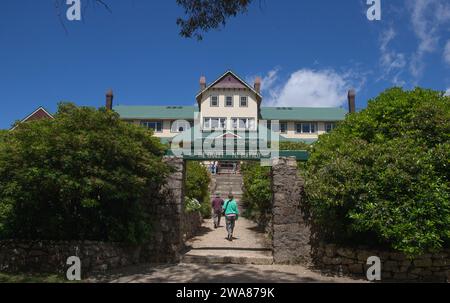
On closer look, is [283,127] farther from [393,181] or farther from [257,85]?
[393,181]

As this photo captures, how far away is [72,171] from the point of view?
297 inches

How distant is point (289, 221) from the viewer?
948 cm

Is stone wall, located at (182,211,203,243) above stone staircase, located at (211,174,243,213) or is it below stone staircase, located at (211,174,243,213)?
below

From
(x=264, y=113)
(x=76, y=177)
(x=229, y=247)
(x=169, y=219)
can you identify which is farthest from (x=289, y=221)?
(x=264, y=113)

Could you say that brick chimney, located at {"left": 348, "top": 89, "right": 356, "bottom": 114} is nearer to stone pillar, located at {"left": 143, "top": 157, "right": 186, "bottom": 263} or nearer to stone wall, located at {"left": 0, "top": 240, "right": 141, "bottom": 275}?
stone pillar, located at {"left": 143, "top": 157, "right": 186, "bottom": 263}

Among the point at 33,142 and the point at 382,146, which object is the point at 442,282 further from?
the point at 33,142

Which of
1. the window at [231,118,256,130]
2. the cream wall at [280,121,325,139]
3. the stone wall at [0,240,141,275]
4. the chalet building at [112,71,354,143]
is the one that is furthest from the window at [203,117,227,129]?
the stone wall at [0,240,141,275]

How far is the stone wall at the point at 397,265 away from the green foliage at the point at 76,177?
4.89 meters

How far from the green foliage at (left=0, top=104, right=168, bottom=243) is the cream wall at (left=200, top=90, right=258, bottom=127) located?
95.0 feet

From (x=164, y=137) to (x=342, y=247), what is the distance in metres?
34.1

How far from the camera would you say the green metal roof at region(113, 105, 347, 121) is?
41938mm

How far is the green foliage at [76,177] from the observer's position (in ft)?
24.6
